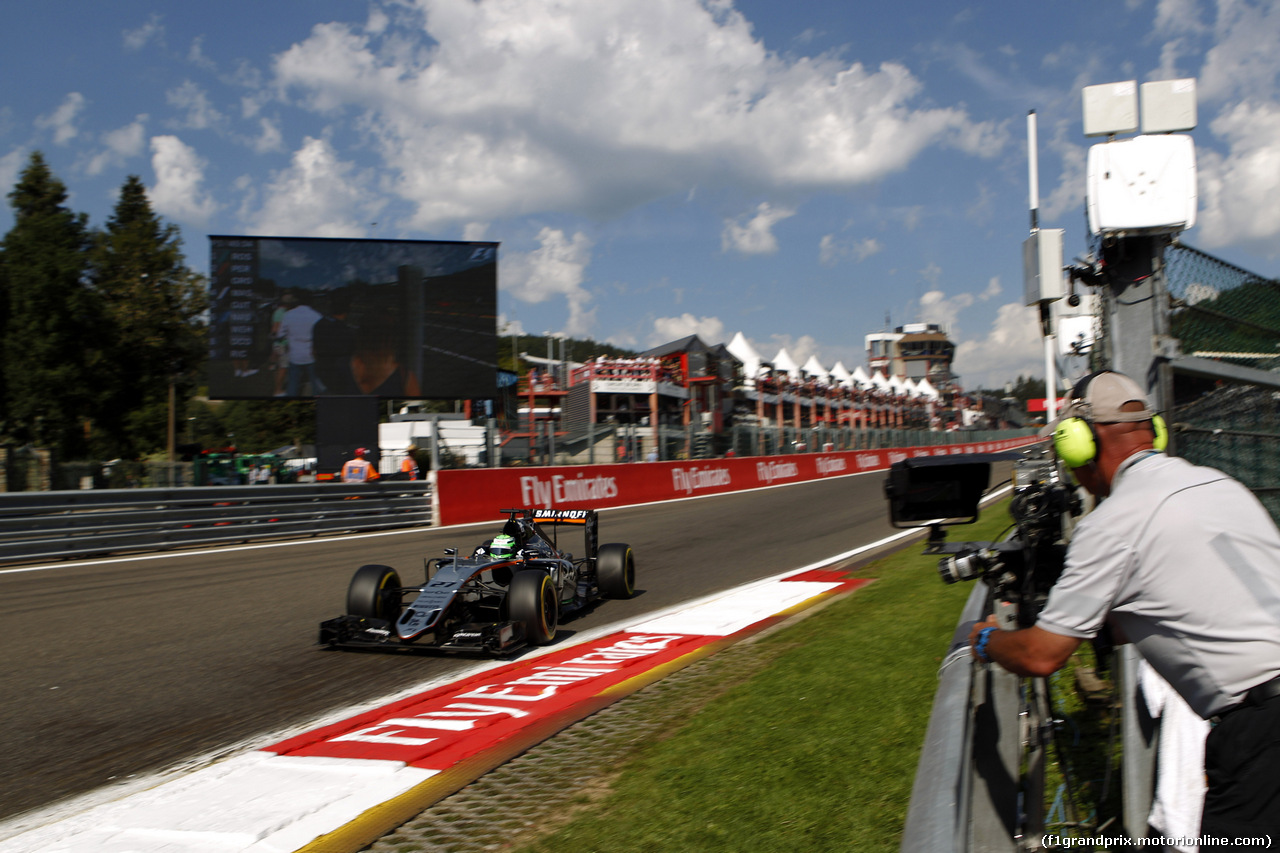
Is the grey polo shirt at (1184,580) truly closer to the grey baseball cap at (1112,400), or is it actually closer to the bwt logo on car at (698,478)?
the grey baseball cap at (1112,400)

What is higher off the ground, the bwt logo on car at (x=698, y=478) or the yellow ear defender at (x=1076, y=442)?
the yellow ear defender at (x=1076, y=442)

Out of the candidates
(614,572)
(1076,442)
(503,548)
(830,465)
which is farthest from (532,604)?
(830,465)

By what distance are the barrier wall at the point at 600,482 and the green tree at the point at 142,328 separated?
32.3m

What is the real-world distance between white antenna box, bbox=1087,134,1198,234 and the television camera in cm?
102

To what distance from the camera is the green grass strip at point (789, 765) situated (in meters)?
3.21

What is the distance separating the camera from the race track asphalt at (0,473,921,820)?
461 cm

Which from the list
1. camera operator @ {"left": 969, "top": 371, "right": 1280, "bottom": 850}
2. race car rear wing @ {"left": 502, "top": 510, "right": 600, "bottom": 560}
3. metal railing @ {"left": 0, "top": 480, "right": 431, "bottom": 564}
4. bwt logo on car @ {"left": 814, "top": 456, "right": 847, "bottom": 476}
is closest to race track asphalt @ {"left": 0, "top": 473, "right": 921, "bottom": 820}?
metal railing @ {"left": 0, "top": 480, "right": 431, "bottom": 564}

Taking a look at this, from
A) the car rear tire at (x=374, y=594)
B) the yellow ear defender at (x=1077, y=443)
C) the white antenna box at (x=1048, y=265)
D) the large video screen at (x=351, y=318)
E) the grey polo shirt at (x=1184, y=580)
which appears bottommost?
the car rear tire at (x=374, y=594)

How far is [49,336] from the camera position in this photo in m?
40.7

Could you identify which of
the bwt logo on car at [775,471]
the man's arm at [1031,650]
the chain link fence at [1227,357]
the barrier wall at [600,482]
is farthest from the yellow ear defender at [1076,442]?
the bwt logo on car at [775,471]

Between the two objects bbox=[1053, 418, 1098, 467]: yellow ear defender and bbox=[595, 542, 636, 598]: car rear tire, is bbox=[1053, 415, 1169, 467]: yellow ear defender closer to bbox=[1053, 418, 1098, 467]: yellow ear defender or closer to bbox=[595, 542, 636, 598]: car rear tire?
bbox=[1053, 418, 1098, 467]: yellow ear defender

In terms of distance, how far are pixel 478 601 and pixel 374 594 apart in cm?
83

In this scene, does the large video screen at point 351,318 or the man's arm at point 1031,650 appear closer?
the man's arm at point 1031,650

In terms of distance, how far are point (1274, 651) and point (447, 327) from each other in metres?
22.4
